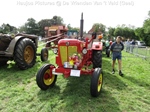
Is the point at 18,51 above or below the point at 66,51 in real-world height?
below

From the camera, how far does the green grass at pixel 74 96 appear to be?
3.40 m

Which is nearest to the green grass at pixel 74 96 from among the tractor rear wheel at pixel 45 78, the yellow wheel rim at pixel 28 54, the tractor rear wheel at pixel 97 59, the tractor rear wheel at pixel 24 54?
the tractor rear wheel at pixel 45 78

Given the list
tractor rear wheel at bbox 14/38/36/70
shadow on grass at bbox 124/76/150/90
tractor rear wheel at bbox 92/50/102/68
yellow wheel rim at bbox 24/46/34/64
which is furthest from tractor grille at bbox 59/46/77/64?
yellow wheel rim at bbox 24/46/34/64

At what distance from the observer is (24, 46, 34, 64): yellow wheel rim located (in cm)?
638

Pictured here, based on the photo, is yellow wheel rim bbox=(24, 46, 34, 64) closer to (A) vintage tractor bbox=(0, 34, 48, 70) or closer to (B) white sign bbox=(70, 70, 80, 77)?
(A) vintage tractor bbox=(0, 34, 48, 70)

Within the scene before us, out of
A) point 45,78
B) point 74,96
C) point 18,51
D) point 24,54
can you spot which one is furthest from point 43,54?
point 74,96

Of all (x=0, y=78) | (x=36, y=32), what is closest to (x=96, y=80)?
(x=0, y=78)

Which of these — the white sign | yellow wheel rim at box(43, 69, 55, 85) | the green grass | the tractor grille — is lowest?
the green grass

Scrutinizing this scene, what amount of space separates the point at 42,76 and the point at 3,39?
3.09 m

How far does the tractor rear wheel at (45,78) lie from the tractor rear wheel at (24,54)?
1.96 m

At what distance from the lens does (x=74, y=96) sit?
3812 mm

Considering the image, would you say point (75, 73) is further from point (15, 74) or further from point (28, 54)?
point (28, 54)

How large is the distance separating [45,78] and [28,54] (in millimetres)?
2607

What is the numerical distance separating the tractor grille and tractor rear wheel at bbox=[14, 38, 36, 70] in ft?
6.96
